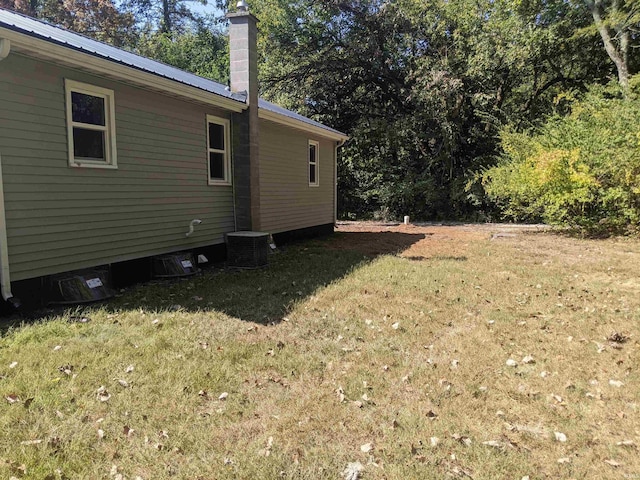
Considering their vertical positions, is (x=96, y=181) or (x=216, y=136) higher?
(x=216, y=136)

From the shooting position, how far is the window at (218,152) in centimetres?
817

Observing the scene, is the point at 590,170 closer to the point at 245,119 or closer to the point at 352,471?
the point at 245,119

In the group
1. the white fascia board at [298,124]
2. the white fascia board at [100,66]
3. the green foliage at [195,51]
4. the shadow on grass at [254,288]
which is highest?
the green foliage at [195,51]

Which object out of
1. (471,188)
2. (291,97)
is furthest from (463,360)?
(291,97)

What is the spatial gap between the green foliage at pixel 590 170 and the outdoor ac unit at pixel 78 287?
9.96 metres

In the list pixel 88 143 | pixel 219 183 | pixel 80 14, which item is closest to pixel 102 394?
pixel 88 143

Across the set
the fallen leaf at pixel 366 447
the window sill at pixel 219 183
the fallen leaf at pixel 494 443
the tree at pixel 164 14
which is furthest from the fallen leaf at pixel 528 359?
the tree at pixel 164 14

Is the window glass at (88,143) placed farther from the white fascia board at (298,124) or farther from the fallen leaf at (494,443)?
the fallen leaf at (494,443)

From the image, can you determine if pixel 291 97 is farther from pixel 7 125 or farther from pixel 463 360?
pixel 463 360

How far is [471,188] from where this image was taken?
56.2 ft

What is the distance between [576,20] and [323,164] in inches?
422

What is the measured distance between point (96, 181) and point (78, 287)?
140 centimetres

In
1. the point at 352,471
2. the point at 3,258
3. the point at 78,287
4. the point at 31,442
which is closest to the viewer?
the point at 352,471

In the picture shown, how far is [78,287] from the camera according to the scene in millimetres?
5266
